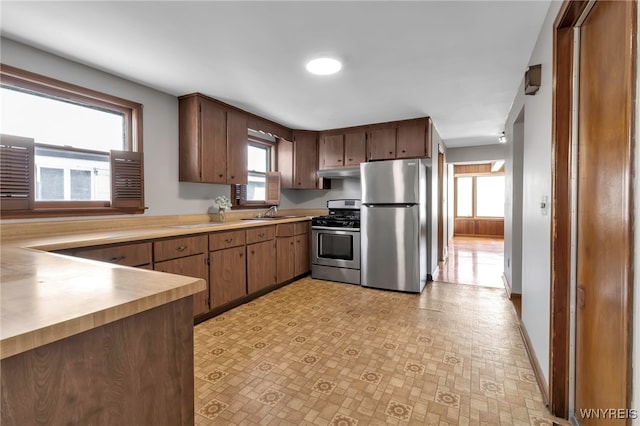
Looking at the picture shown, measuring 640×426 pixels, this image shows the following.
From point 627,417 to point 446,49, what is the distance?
2.27 m

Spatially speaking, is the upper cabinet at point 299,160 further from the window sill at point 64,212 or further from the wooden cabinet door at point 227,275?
the window sill at point 64,212

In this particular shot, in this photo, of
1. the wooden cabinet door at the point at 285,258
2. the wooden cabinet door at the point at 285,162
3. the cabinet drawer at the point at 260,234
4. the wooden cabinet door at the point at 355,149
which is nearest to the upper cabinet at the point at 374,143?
the wooden cabinet door at the point at 355,149

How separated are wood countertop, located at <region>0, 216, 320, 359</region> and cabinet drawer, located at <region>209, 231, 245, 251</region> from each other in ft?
5.08

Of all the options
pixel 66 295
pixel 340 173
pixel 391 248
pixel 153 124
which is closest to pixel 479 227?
pixel 340 173

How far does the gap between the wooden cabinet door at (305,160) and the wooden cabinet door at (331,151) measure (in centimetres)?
12

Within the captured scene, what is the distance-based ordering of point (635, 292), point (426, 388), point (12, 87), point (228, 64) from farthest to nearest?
point (228, 64) → point (12, 87) → point (426, 388) → point (635, 292)

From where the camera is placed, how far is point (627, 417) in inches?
36.8

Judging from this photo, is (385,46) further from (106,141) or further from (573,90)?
(106,141)

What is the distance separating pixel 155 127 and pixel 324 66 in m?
1.83

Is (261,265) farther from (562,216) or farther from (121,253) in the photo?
(562,216)

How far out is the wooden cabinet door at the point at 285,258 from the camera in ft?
Result: 13.0

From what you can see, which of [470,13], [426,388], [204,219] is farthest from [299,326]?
[470,13]

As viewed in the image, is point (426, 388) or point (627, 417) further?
point (426, 388)

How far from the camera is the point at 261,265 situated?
143 inches
